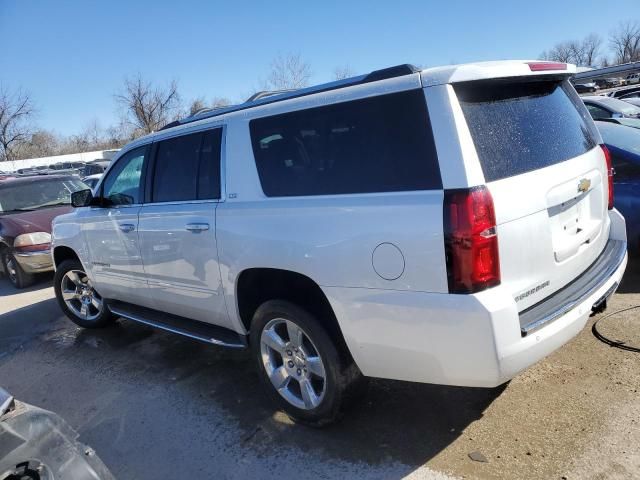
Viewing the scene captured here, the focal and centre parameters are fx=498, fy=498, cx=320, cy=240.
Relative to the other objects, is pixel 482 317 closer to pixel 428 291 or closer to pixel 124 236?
pixel 428 291

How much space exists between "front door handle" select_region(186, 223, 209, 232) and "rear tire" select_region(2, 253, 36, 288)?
600cm

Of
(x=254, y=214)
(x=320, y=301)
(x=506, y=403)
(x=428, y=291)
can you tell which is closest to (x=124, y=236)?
(x=254, y=214)

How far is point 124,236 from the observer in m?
4.35

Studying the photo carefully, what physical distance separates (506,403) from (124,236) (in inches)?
130

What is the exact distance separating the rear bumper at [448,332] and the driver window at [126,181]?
2421mm

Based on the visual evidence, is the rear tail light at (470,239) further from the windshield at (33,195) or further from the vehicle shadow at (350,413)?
the windshield at (33,195)

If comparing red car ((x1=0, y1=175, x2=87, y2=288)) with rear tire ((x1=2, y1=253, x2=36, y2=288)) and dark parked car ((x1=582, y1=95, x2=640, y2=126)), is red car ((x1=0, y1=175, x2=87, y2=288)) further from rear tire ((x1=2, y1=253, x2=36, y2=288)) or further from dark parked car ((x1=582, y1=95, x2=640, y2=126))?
dark parked car ((x1=582, y1=95, x2=640, y2=126))

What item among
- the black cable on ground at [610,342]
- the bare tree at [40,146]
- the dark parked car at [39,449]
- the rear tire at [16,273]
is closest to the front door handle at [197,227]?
the dark parked car at [39,449]

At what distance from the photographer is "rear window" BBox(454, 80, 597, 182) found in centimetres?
Answer: 240

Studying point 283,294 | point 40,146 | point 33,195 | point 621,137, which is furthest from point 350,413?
point 40,146

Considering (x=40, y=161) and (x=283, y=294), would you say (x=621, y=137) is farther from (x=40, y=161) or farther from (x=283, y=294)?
(x=40, y=161)

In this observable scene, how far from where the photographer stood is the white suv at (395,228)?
231 cm

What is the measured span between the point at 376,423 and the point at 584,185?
190 centimetres

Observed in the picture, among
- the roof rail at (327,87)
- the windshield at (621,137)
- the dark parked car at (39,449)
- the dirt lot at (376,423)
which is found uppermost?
the roof rail at (327,87)
